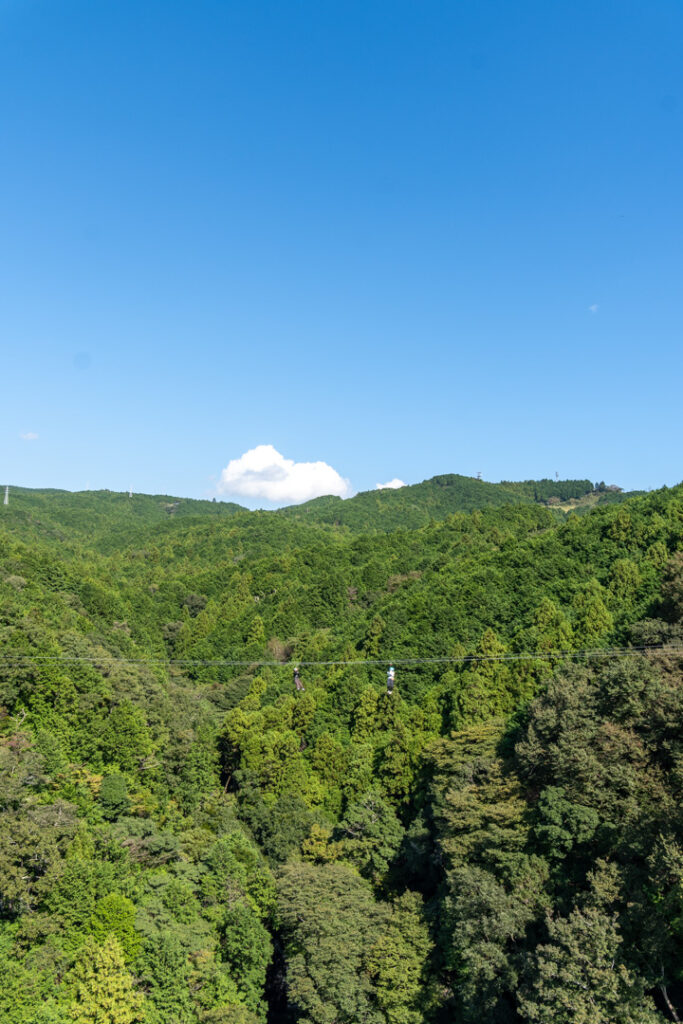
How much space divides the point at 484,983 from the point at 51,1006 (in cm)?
1659

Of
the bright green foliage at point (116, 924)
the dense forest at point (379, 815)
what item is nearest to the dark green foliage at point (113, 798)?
the dense forest at point (379, 815)

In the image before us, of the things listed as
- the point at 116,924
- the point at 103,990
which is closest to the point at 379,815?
the point at 116,924

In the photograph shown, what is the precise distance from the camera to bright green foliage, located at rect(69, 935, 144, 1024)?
26969 mm

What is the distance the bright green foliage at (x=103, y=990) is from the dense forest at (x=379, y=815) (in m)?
0.10

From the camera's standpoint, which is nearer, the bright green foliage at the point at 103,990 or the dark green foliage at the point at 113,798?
the bright green foliage at the point at 103,990

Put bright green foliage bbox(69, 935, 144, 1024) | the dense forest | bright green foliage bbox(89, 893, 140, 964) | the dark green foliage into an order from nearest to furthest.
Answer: the dense forest < bright green foliage bbox(69, 935, 144, 1024) < bright green foliage bbox(89, 893, 140, 964) < the dark green foliage

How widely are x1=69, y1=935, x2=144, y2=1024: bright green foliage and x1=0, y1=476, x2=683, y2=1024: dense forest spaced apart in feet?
0.31

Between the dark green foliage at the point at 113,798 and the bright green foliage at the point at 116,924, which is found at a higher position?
the dark green foliage at the point at 113,798

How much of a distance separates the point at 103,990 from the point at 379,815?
55.6ft

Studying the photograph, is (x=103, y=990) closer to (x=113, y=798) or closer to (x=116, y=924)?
(x=116, y=924)

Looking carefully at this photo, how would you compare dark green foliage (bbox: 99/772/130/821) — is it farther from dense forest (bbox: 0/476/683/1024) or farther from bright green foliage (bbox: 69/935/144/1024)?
bright green foliage (bbox: 69/935/144/1024)

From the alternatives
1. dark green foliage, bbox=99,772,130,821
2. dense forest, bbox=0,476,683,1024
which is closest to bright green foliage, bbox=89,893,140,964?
dense forest, bbox=0,476,683,1024

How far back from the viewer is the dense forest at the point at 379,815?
25.0 meters

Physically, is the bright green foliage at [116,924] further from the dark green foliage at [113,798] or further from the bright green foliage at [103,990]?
the dark green foliage at [113,798]
